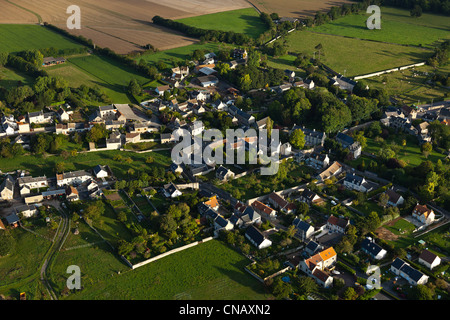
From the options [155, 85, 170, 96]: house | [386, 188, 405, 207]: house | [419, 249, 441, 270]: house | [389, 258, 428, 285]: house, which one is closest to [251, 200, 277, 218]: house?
[389, 258, 428, 285]: house

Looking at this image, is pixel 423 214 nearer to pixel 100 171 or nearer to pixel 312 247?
pixel 312 247

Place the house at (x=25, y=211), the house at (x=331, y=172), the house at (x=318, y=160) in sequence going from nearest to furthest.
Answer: the house at (x=25, y=211) < the house at (x=331, y=172) < the house at (x=318, y=160)

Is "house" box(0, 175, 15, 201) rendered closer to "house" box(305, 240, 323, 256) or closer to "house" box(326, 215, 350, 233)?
"house" box(305, 240, 323, 256)

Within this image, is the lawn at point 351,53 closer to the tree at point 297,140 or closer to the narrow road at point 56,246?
the tree at point 297,140

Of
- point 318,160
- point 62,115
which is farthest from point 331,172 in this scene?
point 62,115

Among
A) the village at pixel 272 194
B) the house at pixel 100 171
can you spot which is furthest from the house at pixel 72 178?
the house at pixel 100 171
